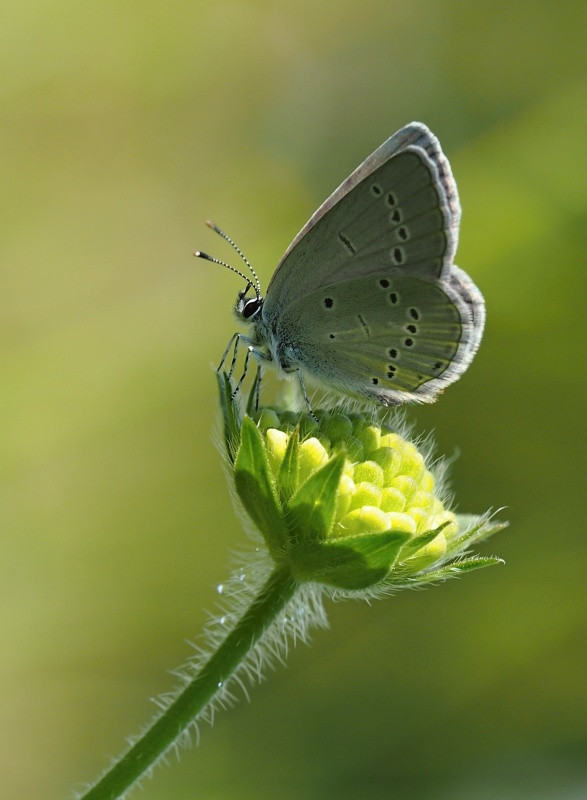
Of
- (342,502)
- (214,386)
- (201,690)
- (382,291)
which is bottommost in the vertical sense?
(214,386)

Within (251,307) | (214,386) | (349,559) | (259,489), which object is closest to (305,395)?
(251,307)

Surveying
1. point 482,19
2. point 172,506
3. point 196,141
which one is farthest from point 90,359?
point 482,19

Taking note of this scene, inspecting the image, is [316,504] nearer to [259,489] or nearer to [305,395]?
[259,489]

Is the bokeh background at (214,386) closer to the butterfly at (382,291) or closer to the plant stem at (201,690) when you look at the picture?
the butterfly at (382,291)

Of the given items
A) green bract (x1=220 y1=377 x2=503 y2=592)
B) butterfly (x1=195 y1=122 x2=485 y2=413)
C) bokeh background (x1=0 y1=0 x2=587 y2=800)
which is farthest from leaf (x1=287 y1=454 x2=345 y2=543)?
bokeh background (x1=0 y1=0 x2=587 y2=800)

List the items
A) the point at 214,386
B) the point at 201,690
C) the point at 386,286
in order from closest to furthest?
the point at 201,690 → the point at 386,286 → the point at 214,386

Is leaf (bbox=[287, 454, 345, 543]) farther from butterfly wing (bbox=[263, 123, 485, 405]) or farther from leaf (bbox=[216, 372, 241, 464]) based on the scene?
butterfly wing (bbox=[263, 123, 485, 405])

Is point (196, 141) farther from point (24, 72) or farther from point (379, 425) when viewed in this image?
point (379, 425)
